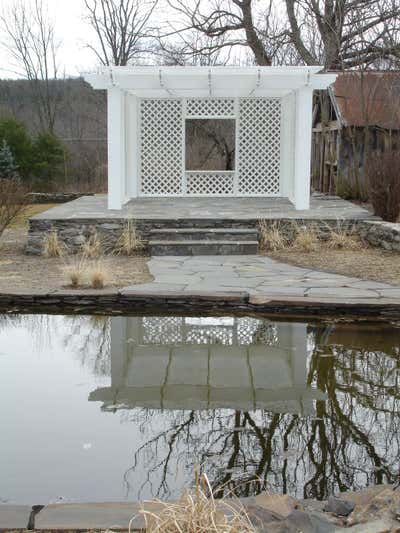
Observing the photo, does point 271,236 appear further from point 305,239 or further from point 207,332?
point 207,332

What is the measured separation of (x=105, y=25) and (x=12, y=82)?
176 inches

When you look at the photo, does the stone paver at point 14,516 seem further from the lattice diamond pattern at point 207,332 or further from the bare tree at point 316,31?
the bare tree at point 316,31

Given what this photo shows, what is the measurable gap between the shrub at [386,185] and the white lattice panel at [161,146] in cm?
433

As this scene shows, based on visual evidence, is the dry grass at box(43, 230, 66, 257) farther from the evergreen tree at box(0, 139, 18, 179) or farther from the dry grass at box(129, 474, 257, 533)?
the evergreen tree at box(0, 139, 18, 179)

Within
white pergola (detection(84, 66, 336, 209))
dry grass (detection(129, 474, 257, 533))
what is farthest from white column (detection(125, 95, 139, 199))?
dry grass (detection(129, 474, 257, 533))

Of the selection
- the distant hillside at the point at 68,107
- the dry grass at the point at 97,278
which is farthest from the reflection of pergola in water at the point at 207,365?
the distant hillside at the point at 68,107

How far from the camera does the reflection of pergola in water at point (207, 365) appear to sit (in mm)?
4035

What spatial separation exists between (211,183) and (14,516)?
10992mm

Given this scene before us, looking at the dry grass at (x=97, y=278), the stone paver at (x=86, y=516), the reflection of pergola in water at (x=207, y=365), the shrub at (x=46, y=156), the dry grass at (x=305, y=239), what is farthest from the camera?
the shrub at (x=46, y=156)

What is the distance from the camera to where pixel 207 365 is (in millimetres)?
4680

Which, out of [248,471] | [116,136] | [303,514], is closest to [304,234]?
[116,136]

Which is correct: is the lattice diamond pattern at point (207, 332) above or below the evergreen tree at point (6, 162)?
below

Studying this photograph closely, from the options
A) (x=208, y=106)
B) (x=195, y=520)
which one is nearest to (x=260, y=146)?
(x=208, y=106)

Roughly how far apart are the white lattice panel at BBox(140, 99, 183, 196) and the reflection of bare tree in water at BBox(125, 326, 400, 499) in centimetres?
908
